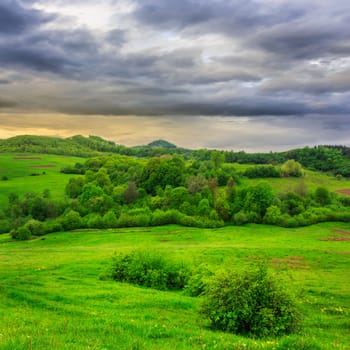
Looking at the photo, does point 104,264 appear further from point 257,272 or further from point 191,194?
point 191,194

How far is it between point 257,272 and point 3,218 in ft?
377

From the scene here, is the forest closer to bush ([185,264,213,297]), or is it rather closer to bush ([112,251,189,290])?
bush ([112,251,189,290])

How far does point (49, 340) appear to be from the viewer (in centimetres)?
1171

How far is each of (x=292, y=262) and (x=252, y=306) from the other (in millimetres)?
37145

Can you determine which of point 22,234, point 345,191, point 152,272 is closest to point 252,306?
point 152,272

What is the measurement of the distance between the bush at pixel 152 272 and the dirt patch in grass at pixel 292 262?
63.3ft

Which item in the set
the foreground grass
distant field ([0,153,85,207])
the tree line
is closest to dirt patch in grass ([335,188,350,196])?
the tree line

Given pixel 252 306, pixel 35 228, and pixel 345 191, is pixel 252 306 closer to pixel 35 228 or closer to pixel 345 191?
pixel 35 228

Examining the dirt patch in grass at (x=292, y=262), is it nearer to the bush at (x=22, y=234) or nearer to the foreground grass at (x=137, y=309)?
the foreground grass at (x=137, y=309)

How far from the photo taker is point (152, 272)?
3244 centimetres

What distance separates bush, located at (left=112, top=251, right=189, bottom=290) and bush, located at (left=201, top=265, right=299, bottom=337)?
16.0 meters

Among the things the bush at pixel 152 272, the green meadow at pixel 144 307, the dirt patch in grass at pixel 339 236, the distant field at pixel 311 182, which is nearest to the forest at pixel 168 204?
the dirt patch in grass at pixel 339 236

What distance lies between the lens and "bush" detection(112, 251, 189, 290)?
107ft

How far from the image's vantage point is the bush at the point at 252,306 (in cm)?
1584
